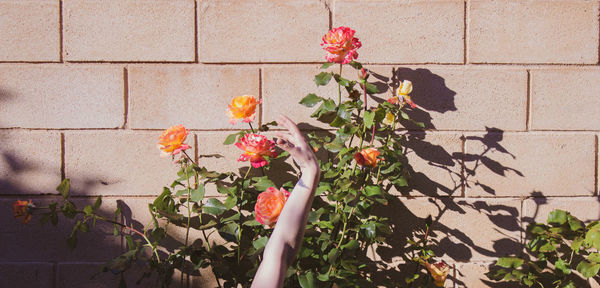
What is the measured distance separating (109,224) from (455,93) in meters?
1.76

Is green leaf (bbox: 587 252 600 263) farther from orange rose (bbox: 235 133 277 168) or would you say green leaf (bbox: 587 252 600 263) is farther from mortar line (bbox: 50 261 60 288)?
mortar line (bbox: 50 261 60 288)

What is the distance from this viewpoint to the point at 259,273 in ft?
4.12

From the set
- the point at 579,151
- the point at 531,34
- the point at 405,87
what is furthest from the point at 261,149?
the point at 579,151

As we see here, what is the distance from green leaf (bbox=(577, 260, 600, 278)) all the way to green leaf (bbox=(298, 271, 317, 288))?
1.21 metres

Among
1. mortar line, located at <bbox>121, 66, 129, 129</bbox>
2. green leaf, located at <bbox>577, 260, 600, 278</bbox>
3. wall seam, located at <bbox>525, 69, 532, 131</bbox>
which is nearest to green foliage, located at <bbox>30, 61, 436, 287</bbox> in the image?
green leaf, located at <bbox>577, 260, 600, 278</bbox>

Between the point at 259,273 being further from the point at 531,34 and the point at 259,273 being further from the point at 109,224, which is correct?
the point at 531,34

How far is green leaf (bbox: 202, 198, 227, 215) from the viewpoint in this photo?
180 cm

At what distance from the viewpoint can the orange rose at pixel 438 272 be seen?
186 centimetres

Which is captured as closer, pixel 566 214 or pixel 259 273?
pixel 259 273

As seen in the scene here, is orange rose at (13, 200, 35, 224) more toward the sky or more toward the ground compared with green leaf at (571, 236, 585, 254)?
more toward the sky

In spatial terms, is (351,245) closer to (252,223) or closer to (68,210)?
(252,223)

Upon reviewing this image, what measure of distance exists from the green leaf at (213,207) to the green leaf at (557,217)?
149cm

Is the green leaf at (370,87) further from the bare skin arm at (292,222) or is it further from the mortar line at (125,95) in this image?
the mortar line at (125,95)

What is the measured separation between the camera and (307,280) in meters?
1.63
